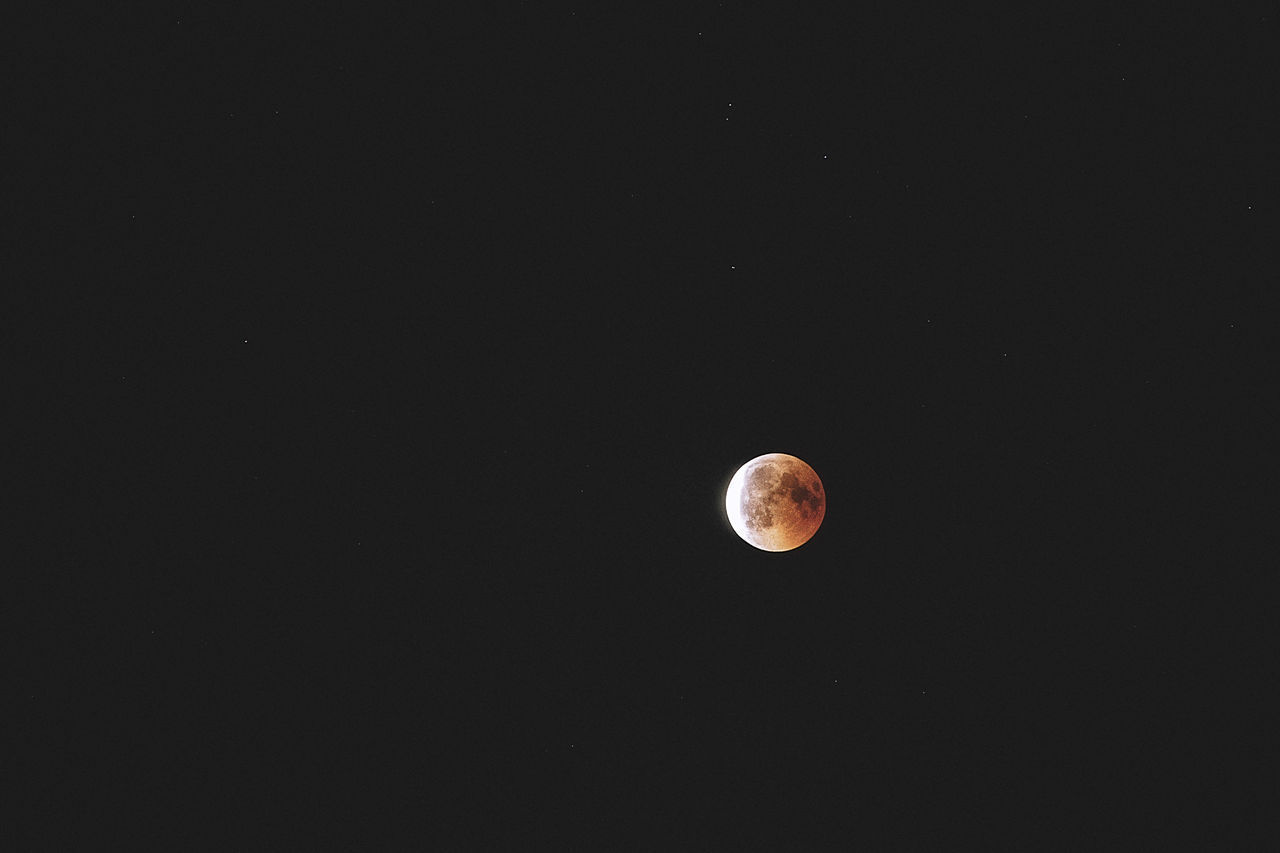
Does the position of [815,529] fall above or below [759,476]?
below

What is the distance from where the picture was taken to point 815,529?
2.63 meters

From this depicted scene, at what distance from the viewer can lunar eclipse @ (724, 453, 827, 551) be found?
2.53 meters

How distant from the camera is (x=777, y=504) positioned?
252 cm

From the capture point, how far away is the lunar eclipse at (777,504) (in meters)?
2.53

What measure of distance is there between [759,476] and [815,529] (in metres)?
0.24

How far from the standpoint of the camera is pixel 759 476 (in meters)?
2.61
